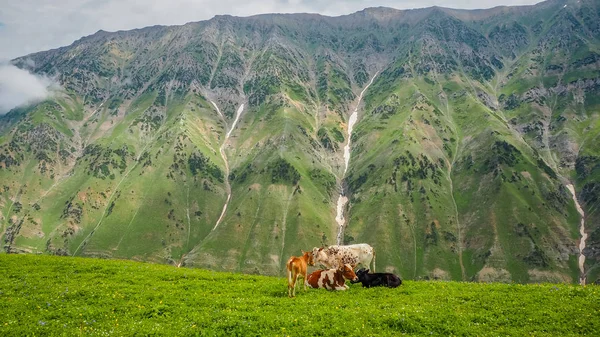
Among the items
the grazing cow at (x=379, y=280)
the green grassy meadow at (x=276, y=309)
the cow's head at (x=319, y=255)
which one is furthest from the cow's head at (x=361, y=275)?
the cow's head at (x=319, y=255)

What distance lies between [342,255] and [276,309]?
19.8m

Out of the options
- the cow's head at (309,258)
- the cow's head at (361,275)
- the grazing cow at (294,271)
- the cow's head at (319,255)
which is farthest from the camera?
the cow's head at (319,255)

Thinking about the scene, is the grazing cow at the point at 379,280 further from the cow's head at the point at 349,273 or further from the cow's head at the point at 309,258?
the cow's head at the point at 309,258

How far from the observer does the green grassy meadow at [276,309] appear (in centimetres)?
2045

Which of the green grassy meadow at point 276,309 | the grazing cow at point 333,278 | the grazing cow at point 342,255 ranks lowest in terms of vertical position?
the green grassy meadow at point 276,309

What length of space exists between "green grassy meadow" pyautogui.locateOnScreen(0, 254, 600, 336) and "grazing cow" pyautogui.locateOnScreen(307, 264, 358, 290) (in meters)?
1.20

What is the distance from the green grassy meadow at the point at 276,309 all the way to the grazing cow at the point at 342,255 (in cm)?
611

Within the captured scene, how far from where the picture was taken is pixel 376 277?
30.6 m

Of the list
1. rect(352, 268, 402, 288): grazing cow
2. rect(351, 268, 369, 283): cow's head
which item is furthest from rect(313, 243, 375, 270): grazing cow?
rect(352, 268, 402, 288): grazing cow

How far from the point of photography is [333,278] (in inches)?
1196

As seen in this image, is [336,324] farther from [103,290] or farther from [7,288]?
[7,288]

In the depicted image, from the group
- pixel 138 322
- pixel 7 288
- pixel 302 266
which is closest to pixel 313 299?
pixel 302 266

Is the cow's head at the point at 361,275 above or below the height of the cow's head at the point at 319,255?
below

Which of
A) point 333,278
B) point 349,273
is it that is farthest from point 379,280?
point 333,278
